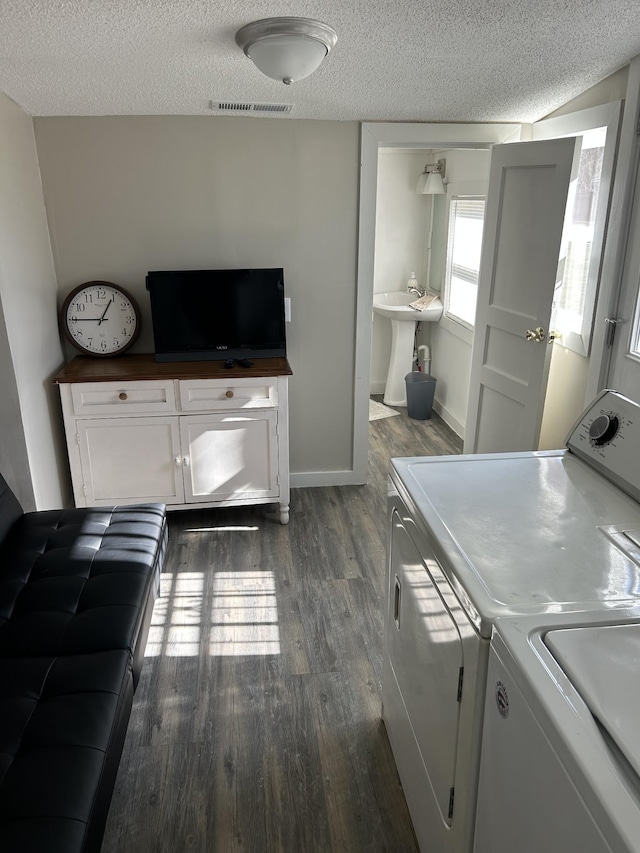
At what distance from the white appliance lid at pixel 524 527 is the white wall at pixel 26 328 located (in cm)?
179

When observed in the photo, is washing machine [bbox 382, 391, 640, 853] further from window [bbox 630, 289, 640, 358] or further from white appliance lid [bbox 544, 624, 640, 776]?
window [bbox 630, 289, 640, 358]

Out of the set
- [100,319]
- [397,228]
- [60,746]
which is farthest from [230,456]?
[397,228]

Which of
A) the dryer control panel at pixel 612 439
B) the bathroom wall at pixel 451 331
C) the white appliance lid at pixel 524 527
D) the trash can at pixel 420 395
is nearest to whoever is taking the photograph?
the white appliance lid at pixel 524 527

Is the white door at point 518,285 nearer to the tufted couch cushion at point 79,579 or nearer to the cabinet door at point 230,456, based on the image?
the cabinet door at point 230,456

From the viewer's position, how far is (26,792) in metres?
1.33

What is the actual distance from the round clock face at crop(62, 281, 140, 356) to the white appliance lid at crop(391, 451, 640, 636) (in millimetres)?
2064

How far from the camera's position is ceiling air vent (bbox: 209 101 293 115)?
3.04m

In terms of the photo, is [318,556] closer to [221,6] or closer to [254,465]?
[254,465]

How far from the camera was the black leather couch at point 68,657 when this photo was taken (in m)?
1.31

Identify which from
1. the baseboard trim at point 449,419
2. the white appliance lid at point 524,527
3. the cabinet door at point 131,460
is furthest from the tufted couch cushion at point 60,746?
the baseboard trim at point 449,419

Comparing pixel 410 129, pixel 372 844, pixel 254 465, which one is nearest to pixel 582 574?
pixel 372 844

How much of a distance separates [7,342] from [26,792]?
1863 millimetres

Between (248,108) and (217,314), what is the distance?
0.98 metres

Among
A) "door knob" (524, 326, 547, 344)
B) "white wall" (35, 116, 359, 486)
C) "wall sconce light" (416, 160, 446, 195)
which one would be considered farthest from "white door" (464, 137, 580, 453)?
"wall sconce light" (416, 160, 446, 195)
